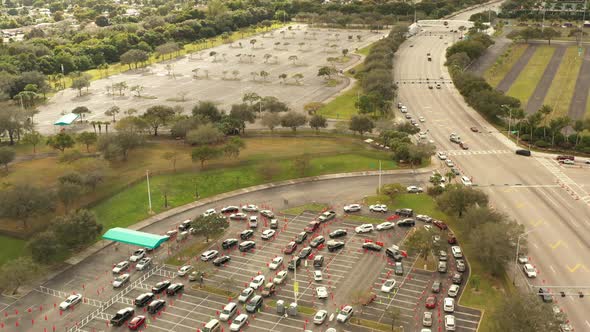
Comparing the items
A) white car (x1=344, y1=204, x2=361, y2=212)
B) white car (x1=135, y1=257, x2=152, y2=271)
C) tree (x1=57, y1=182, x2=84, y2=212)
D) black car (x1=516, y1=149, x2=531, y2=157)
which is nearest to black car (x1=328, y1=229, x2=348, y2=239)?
white car (x1=344, y1=204, x2=361, y2=212)

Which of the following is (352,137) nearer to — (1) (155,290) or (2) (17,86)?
(1) (155,290)

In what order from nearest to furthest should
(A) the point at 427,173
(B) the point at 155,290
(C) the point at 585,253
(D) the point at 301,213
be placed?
(B) the point at 155,290 < (C) the point at 585,253 < (D) the point at 301,213 < (A) the point at 427,173

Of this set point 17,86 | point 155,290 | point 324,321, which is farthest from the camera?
point 17,86

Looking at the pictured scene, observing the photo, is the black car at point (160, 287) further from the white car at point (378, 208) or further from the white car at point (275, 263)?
the white car at point (378, 208)

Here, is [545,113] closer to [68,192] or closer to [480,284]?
[480,284]

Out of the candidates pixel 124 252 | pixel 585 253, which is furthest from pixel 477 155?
pixel 124 252

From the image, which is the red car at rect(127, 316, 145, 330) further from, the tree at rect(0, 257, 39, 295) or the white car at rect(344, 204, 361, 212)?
the white car at rect(344, 204, 361, 212)
